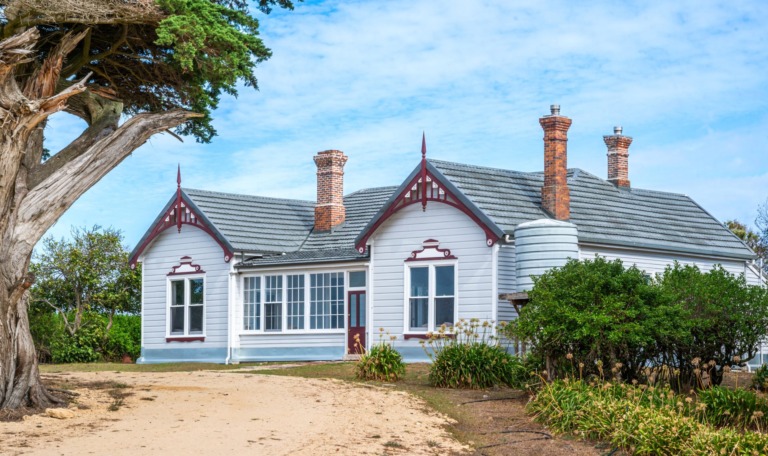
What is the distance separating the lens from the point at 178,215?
3431cm

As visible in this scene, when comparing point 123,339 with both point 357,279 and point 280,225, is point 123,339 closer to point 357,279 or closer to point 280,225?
point 280,225

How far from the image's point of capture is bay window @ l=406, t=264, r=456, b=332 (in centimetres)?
2802

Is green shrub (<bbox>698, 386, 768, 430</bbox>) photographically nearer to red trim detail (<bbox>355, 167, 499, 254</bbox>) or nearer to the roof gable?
the roof gable

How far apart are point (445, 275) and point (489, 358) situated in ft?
23.5

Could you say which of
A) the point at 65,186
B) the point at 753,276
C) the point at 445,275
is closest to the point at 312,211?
the point at 445,275

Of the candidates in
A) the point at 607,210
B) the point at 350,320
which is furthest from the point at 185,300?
the point at 607,210

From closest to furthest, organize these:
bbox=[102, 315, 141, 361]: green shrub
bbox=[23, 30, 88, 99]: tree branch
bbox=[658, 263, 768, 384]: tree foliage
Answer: bbox=[23, 30, 88, 99]: tree branch, bbox=[658, 263, 768, 384]: tree foliage, bbox=[102, 315, 141, 361]: green shrub

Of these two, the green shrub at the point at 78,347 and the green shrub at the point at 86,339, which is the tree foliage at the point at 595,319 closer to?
the green shrub at the point at 78,347

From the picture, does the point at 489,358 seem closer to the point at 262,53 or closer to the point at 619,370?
the point at 619,370

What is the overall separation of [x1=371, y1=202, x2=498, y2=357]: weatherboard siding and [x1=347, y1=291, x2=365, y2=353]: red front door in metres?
1.22

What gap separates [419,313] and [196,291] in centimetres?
891

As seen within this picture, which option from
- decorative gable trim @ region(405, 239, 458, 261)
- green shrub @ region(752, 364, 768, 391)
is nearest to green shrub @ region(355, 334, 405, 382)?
decorative gable trim @ region(405, 239, 458, 261)

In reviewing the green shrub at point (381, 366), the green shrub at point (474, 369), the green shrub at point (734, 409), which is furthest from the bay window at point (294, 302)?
the green shrub at point (734, 409)

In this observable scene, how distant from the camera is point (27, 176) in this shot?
18609 mm
